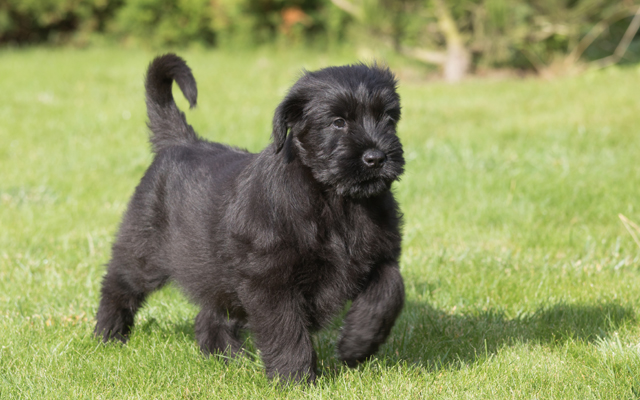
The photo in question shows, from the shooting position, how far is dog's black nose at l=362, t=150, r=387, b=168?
2697mm

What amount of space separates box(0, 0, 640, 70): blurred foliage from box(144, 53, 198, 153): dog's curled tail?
889cm

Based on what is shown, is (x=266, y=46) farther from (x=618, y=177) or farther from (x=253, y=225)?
(x=253, y=225)

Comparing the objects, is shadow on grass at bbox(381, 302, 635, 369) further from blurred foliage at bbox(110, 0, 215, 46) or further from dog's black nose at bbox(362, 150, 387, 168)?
blurred foliage at bbox(110, 0, 215, 46)

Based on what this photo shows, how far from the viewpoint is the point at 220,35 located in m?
16.9

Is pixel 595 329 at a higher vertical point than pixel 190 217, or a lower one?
lower

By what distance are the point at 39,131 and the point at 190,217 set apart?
6219 mm

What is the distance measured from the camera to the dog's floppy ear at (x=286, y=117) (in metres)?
2.89

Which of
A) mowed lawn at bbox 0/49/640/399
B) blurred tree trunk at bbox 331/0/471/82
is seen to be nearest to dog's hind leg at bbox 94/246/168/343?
mowed lawn at bbox 0/49/640/399

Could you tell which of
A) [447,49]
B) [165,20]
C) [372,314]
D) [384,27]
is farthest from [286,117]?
[165,20]

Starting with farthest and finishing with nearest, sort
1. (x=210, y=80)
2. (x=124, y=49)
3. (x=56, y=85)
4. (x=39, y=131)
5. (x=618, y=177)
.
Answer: (x=124, y=49) < (x=210, y=80) < (x=56, y=85) < (x=39, y=131) < (x=618, y=177)

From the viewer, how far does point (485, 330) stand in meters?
3.58

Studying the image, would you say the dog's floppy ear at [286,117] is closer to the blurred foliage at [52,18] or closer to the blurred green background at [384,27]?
the blurred green background at [384,27]

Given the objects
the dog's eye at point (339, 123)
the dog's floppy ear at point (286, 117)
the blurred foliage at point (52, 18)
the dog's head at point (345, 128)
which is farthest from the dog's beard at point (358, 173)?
the blurred foliage at point (52, 18)

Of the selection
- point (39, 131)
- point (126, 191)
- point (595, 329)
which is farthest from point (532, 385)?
point (39, 131)
